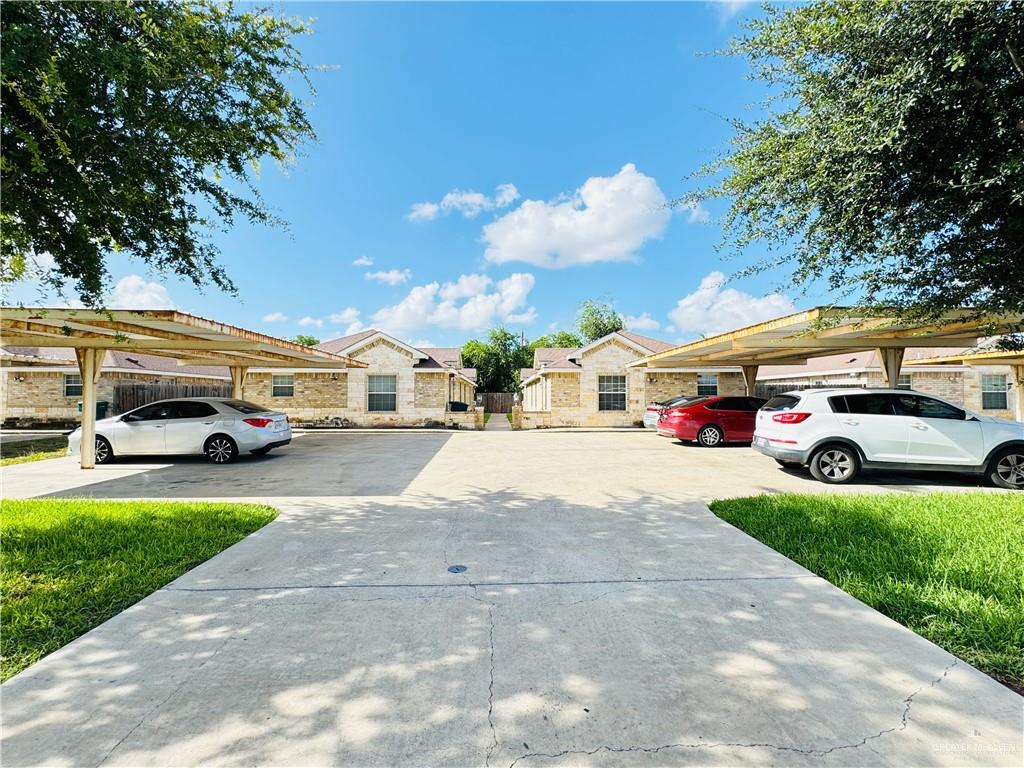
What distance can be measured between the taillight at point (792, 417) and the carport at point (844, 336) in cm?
155

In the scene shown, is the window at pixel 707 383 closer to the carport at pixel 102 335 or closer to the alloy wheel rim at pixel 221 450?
the carport at pixel 102 335

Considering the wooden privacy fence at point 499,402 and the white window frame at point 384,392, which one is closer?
the white window frame at point 384,392

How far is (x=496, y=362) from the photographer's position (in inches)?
1868

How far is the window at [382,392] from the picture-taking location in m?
20.8

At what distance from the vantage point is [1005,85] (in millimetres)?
4516

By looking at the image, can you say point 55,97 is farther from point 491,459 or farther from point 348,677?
point 491,459

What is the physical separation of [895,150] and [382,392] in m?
19.0

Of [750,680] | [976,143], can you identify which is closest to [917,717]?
[750,680]

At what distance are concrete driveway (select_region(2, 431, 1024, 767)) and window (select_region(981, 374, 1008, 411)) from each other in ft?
79.6

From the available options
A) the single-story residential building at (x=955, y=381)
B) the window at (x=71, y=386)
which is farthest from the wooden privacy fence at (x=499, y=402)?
the window at (x=71, y=386)

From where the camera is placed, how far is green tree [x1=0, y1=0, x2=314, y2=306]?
3.84 metres

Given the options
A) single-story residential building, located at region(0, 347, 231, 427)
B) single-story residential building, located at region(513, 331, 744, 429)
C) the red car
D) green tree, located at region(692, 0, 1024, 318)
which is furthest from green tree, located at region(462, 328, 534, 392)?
green tree, located at region(692, 0, 1024, 318)

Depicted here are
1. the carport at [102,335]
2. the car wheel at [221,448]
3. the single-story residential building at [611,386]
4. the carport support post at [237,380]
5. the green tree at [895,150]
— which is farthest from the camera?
the single-story residential building at [611,386]

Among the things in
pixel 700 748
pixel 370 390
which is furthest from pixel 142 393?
pixel 700 748
